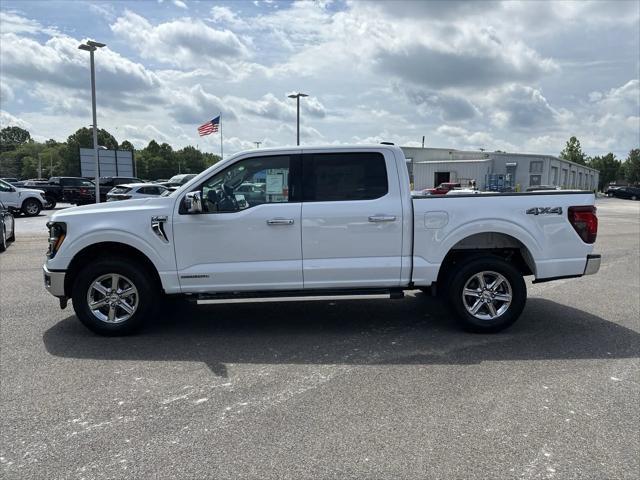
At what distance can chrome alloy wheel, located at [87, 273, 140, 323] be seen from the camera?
17.9 ft

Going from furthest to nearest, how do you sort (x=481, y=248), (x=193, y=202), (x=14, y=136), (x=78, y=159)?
(x=14, y=136), (x=78, y=159), (x=481, y=248), (x=193, y=202)

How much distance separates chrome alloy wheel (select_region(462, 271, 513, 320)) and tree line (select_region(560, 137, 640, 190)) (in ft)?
346

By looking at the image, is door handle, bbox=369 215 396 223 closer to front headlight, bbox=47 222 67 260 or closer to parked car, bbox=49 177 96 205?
Answer: front headlight, bbox=47 222 67 260

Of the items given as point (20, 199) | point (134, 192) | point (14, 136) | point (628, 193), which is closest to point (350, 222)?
point (134, 192)

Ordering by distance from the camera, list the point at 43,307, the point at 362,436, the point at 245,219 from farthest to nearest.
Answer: the point at 43,307
the point at 245,219
the point at 362,436

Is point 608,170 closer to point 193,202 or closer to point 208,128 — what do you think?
point 208,128

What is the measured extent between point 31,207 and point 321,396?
2232 cm

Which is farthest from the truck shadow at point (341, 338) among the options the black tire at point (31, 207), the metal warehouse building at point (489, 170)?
the metal warehouse building at point (489, 170)

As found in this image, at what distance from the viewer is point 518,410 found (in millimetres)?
3756

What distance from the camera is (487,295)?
18.3 ft

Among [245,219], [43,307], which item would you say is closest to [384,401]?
[245,219]

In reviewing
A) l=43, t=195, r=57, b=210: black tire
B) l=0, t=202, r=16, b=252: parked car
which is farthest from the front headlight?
l=43, t=195, r=57, b=210: black tire

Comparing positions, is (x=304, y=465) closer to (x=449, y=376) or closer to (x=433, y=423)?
(x=433, y=423)

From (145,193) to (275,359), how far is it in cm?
1908
